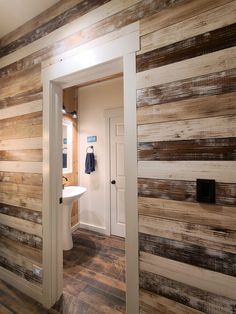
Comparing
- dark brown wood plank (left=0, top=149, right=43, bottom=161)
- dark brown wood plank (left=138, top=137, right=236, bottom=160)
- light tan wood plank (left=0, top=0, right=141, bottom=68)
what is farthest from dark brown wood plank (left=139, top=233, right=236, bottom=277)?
light tan wood plank (left=0, top=0, right=141, bottom=68)

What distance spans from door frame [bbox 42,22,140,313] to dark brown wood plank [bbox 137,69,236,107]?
0.10 m

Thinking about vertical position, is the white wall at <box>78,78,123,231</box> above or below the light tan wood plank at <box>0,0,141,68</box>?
below

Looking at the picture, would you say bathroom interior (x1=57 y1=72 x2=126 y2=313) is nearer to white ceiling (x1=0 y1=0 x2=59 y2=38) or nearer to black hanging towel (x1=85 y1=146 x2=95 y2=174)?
black hanging towel (x1=85 y1=146 x2=95 y2=174)

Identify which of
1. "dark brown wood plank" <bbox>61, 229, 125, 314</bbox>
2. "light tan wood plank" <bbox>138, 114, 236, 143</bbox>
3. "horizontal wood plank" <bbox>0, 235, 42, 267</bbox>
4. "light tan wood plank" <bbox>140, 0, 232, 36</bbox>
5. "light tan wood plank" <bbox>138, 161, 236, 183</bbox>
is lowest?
"dark brown wood plank" <bbox>61, 229, 125, 314</bbox>

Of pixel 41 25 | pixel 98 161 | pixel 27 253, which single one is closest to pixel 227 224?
pixel 27 253

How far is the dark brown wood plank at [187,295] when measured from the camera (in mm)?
917

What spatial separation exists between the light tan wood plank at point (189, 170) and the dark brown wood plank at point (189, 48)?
Result: 2.03 feet

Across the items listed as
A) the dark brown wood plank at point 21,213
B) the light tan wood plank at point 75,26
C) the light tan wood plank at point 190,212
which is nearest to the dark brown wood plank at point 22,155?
the dark brown wood plank at point 21,213

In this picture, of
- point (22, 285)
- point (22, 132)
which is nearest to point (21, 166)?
point (22, 132)

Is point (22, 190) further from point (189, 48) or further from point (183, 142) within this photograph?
point (189, 48)

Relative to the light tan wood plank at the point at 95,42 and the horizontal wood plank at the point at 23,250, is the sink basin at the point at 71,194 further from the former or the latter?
the light tan wood plank at the point at 95,42

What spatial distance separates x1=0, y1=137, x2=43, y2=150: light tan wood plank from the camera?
170 cm

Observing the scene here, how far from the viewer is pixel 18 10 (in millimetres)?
1671

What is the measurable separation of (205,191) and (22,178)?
5.63 ft
